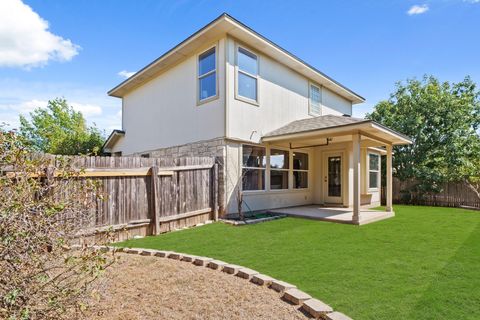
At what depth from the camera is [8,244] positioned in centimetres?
192

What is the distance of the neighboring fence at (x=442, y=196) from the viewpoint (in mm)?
12784

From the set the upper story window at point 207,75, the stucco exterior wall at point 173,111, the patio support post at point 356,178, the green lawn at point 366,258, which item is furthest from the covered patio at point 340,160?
the upper story window at point 207,75

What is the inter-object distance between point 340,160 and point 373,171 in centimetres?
283

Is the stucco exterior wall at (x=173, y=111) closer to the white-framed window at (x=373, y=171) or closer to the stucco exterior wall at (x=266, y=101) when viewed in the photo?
the stucco exterior wall at (x=266, y=101)

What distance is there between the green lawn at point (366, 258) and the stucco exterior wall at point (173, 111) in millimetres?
3696

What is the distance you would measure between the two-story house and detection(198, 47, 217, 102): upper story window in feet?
0.11

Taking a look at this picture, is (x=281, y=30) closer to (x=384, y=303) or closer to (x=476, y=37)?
(x=476, y=37)

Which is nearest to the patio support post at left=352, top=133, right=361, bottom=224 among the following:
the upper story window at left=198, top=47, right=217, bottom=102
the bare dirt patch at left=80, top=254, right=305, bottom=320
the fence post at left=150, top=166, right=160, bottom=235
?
the upper story window at left=198, top=47, right=217, bottom=102

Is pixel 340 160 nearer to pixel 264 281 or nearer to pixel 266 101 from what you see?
pixel 266 101

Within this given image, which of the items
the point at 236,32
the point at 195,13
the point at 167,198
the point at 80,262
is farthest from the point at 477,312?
the point at 195,13

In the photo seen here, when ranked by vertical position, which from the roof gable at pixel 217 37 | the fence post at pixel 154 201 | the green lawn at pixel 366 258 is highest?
the roof gable at pixel 217 37

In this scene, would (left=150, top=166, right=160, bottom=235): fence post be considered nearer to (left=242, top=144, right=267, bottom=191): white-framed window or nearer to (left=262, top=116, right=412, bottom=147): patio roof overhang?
(left=242, top=144, right=267, bottom=191): white-framed window

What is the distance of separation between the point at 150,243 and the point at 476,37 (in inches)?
620

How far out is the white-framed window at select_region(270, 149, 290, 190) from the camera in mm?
10523
